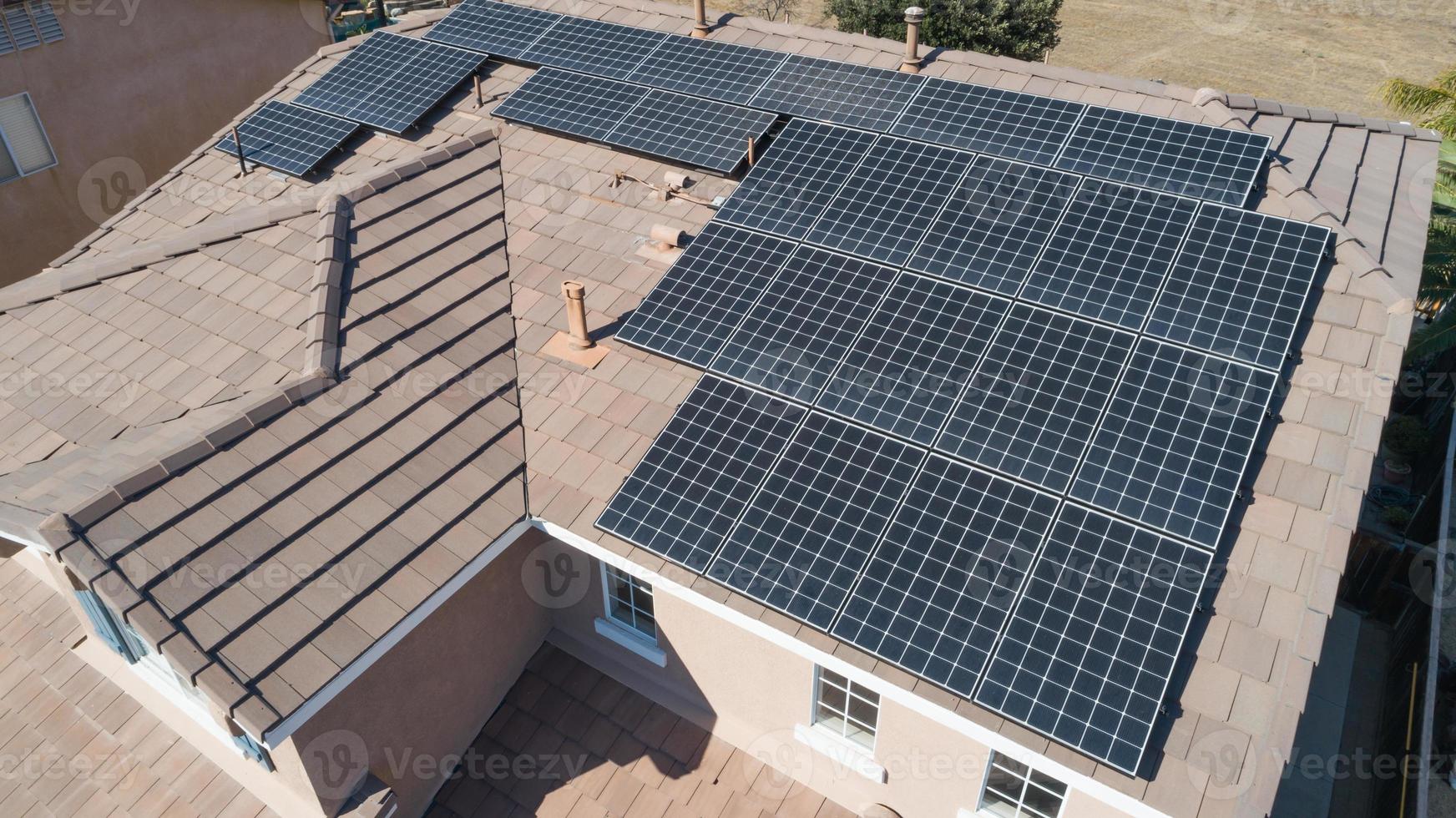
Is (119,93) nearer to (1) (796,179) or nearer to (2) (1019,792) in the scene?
(1) (796,179)

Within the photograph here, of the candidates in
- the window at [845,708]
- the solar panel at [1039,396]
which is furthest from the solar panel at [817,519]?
the window at [845,708]

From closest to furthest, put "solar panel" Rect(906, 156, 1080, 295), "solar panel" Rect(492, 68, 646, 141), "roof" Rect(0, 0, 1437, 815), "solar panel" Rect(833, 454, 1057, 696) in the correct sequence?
"roof" Rect(0, 0, 1437, 815)
"solar panel" Rect(833, 454, 1057, 696)
"solar panel" Rect(906, 156, 1080, 295)
"solar panel" Rect(492, 68, 646, 141)

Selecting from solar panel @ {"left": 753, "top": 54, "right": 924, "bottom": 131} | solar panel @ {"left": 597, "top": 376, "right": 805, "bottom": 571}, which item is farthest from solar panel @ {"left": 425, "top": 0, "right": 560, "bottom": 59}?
solar panel @ {"left": 597, "top": 376, "right": 805, "bottom": 571}

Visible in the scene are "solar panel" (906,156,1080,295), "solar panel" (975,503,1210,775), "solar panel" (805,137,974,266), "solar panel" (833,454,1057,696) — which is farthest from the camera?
"solar panel" (805,137,974,266)

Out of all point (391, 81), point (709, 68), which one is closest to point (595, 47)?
point (709, 68)

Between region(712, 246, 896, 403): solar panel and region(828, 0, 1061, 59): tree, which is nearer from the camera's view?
region(712, 246, 896, 403): solar panel

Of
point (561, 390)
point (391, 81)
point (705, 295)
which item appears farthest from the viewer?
point (391, 81)

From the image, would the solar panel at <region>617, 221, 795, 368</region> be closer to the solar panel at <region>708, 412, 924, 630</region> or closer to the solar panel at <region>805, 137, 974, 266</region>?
the solar panel at <region>805, 137, 974, 266</region>
